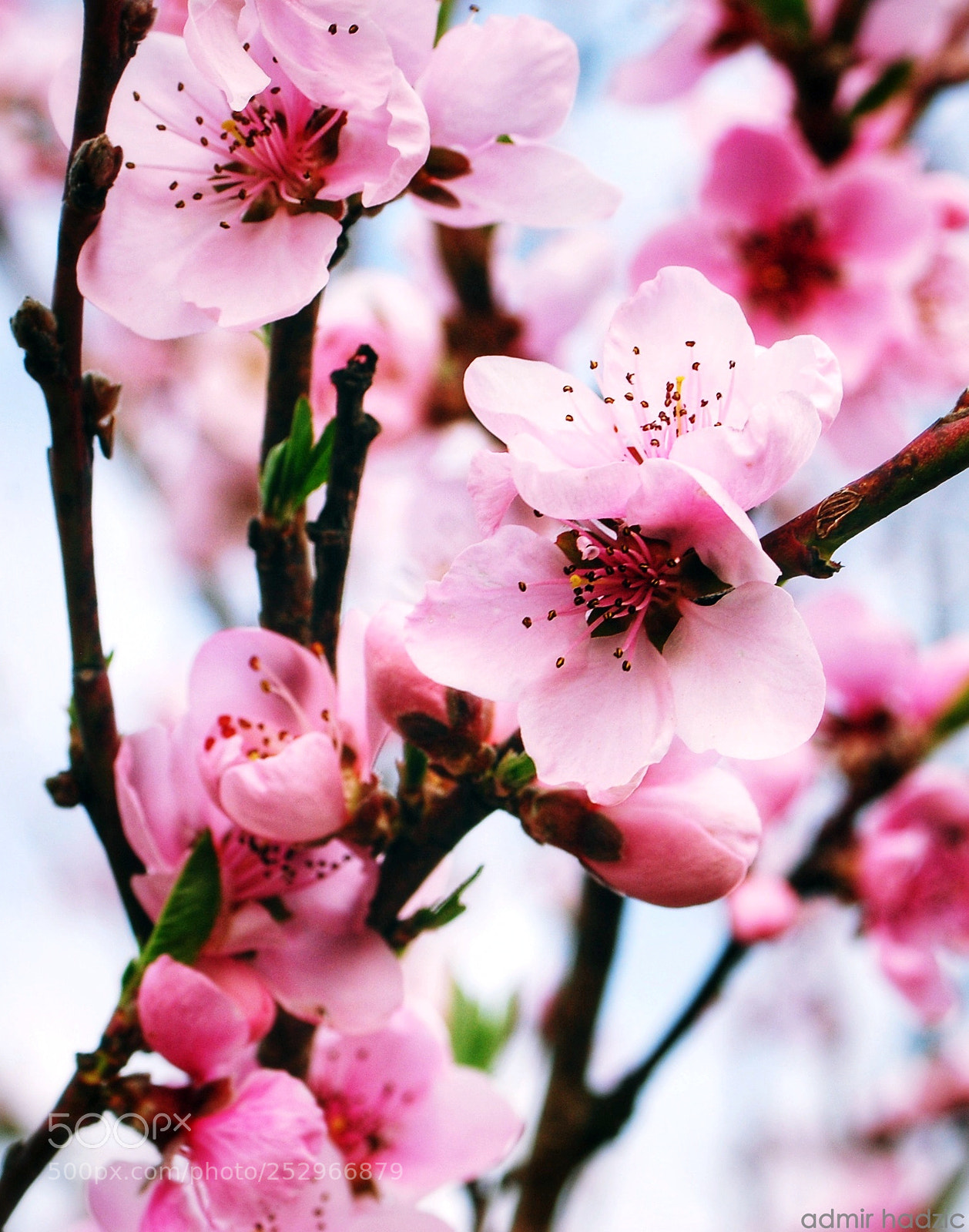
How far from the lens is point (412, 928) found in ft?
2.45

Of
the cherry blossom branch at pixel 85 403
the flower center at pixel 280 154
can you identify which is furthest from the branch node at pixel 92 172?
the flower center at pixel 280 154

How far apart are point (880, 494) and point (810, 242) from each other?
3.70 ft

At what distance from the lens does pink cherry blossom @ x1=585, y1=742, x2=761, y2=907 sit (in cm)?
64

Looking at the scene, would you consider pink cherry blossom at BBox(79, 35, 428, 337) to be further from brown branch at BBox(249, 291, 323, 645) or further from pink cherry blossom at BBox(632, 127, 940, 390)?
pink cherry blossom at BBox(632, 127, 940, 390)

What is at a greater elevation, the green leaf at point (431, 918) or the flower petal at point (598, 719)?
the flower petal at point (598, 719)

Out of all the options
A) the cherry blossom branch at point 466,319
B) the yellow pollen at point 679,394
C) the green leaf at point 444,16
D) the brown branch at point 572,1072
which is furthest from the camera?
the cherry blossom branch at point 466,319

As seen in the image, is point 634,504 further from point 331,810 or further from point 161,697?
point 161,697

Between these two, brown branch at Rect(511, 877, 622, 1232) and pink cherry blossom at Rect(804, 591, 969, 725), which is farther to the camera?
pink cherry blossom at Rect(804, 591, 969, 725)

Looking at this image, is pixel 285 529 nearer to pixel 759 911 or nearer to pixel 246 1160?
pixel 246 1160

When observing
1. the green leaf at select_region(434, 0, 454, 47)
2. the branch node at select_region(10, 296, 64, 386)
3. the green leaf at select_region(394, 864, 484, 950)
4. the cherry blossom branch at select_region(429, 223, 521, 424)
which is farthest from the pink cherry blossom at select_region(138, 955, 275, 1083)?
the cherry blossom branch at select_region(429, 223, 521, 424)

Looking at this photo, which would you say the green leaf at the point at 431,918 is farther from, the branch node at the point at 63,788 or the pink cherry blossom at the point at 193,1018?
the branch node at the point at 63,788

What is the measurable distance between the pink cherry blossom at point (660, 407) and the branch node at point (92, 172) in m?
0.22

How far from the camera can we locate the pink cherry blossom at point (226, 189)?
0.64 meters

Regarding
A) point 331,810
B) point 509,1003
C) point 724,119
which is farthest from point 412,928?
point 724,119
